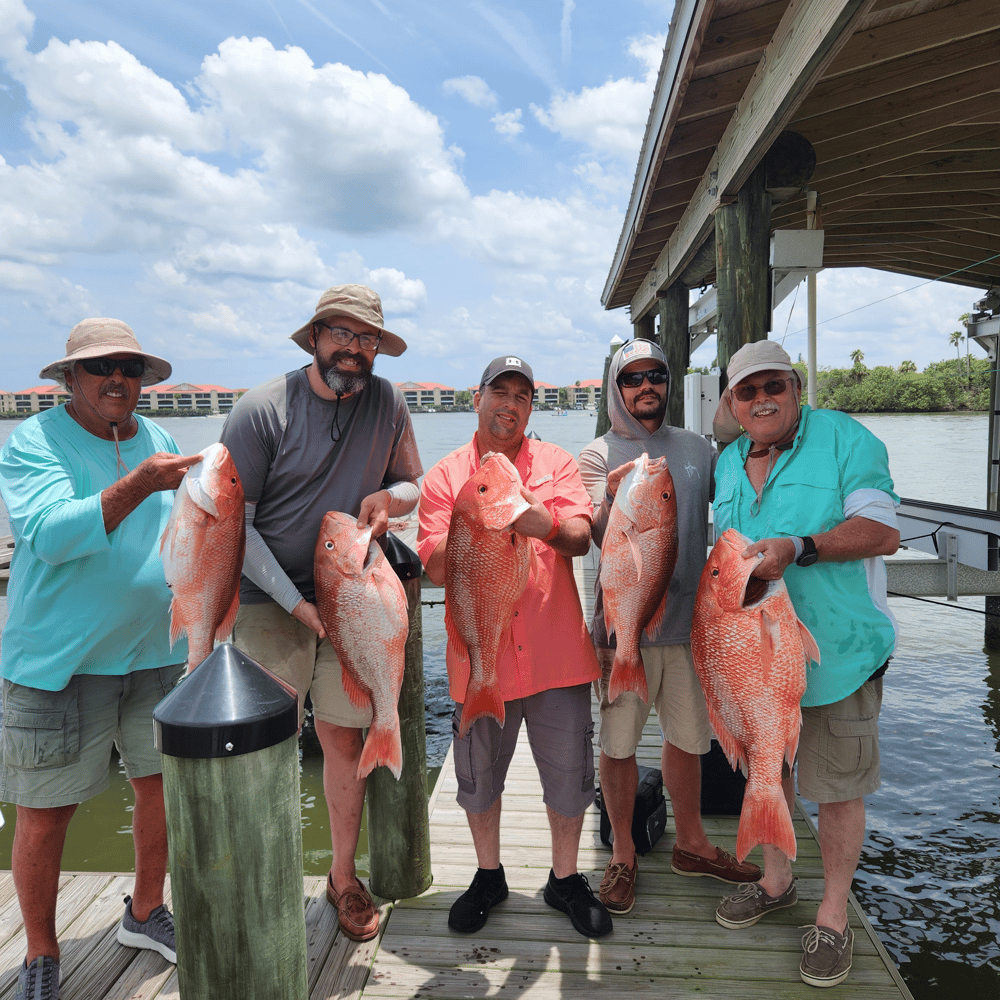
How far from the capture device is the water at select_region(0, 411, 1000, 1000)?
4.23 m

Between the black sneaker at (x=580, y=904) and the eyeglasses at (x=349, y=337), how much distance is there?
7.71 feet

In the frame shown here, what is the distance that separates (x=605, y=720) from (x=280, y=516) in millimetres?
1645

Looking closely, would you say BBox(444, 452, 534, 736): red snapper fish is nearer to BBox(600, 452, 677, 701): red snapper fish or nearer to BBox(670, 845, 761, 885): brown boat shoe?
BBox(600, 452, 677, 701): red snapper fish

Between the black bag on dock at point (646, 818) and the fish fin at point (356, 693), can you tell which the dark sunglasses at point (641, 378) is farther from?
the black bag on dock at point (646, 818)

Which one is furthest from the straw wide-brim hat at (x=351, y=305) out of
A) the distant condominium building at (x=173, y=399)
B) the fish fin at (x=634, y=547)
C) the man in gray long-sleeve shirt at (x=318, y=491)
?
the distant condominium building at (x=173, y=399)

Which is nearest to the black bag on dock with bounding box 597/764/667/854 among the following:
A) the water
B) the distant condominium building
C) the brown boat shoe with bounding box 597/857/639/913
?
the brown boat shoe with bounding box 597/857/639/913

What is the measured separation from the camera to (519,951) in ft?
9.22

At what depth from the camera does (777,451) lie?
107 inches

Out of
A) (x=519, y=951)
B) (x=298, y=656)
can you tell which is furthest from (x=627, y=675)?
(x=298, y=656)

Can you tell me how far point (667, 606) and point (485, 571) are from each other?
993 mm

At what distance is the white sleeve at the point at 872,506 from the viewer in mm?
2479

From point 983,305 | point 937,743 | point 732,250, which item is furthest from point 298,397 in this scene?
point 983,305

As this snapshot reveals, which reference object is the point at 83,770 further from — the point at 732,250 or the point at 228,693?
the point at 732,250

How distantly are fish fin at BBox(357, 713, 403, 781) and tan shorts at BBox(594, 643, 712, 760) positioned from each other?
0.96 m
